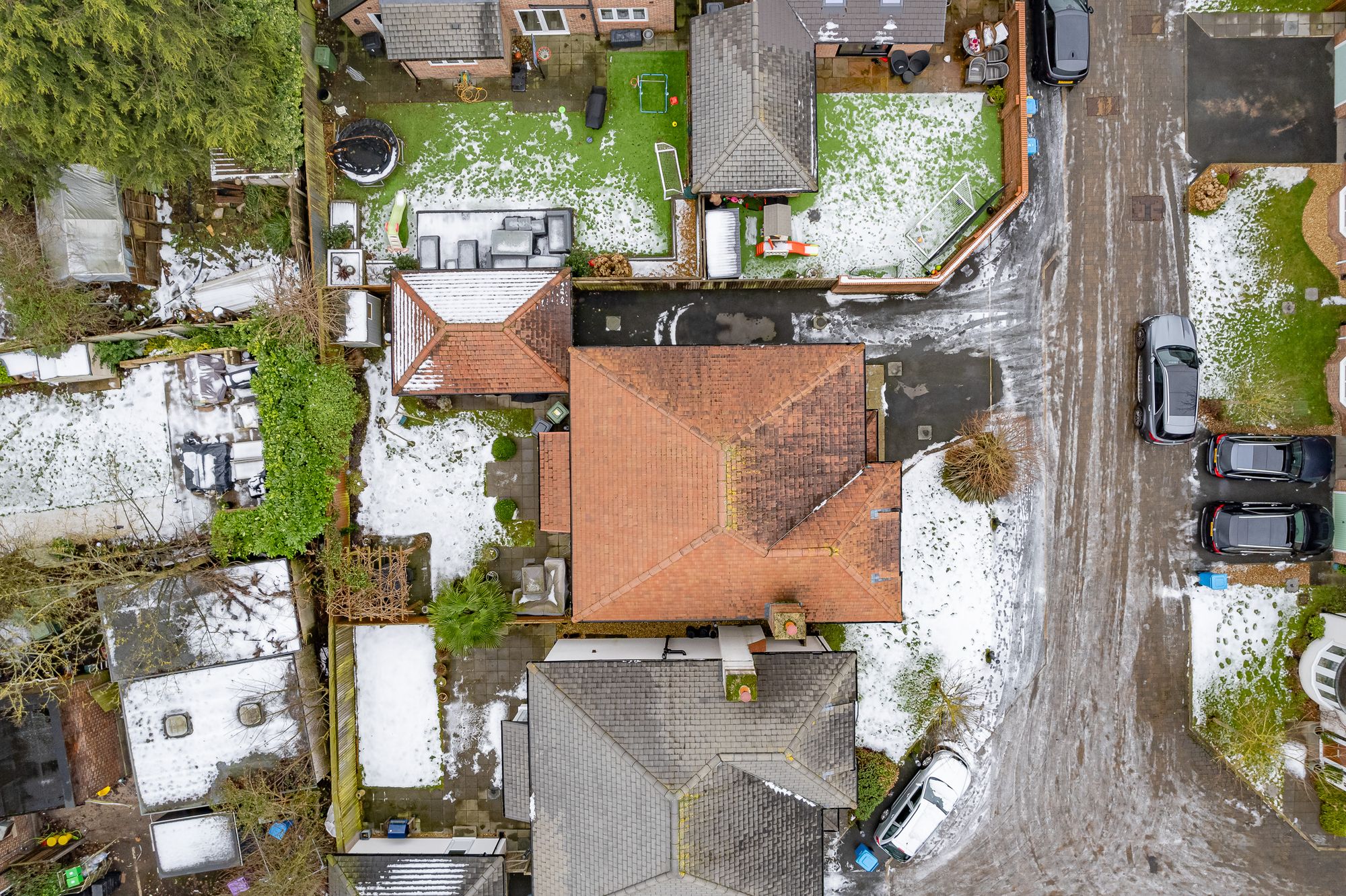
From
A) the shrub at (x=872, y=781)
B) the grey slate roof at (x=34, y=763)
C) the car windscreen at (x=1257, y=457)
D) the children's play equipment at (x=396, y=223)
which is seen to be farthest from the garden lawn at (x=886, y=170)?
the grey slate roof at (x=34, y=763)

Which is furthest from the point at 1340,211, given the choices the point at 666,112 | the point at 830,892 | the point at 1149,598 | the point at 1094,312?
the point at 830,892

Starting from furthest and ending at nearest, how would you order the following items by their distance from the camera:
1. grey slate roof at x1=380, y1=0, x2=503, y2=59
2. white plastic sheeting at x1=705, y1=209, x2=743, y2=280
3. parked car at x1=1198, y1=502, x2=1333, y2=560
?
parked car at x1=1198, y1=502, x2=1333, y2=560, white plastic sheeting at x1=705, y1=209, x2=743, y2=280, grey slate roof at x1=380, y1=0, x2=503, y2=59

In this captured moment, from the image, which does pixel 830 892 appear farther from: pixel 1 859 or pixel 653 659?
pixel 1 859

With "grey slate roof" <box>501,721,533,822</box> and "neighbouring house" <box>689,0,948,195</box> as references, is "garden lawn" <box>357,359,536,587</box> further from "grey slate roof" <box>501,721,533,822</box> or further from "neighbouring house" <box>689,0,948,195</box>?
"neighbouring house" <box>689,0,948,195</box>

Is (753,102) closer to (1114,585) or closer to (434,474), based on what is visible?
(434,474)

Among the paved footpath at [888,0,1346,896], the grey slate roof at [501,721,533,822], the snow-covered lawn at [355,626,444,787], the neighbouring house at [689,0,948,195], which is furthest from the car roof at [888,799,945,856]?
the neighbouring house at [689,0,948,195]

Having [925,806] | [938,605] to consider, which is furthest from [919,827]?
[938,605]
